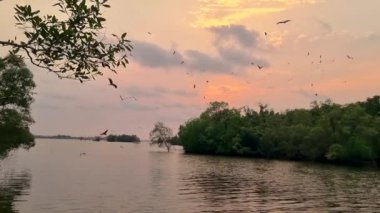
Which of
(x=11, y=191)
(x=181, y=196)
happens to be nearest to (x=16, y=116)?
(x=11, y=191)

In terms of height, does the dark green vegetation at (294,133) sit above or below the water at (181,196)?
above

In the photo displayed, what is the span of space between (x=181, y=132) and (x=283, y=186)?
13714 cm

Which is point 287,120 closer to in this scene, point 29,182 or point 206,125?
point 206,125

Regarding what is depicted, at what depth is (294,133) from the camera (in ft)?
445

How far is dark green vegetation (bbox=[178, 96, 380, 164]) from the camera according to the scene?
11288cm

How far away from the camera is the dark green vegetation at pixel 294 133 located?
113m

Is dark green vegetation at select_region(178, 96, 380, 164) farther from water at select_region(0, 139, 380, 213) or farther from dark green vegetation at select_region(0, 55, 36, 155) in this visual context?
dark green vegetation at select_region(0, 55, 36, 155)

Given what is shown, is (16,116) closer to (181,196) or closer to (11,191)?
(11,191)

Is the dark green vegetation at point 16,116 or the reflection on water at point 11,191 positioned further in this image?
the dark green vegetation at point 16,116

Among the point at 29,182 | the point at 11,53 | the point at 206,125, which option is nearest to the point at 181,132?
the point at 206,125

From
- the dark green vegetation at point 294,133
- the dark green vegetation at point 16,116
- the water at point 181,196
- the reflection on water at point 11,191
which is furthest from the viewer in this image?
the dark green vegetation at point 294,133

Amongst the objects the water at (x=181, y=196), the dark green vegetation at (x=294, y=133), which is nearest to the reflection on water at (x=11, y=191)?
the water at (x=181, y=196)

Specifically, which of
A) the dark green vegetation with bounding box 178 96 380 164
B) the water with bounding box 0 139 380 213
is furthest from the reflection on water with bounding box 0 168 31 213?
the dark green vegetation with bounding box 178 96 380 164

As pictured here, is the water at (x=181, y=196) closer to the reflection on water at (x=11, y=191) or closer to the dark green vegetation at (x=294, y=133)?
the reflection on water at (x=11, y=191)
